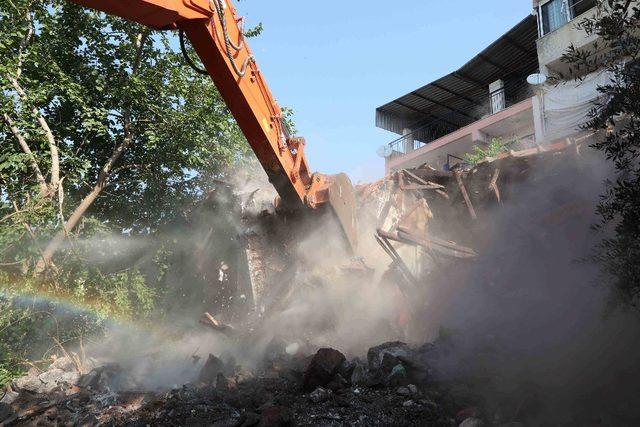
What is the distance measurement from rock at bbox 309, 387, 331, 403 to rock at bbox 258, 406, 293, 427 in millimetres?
517

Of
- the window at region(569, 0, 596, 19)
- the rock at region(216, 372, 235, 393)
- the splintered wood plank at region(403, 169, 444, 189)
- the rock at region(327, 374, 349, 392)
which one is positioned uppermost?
the window at region(569, 0, 596, 19)

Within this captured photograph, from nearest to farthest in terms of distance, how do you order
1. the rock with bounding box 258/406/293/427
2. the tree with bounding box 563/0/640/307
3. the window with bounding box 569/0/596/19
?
the tree with bounding box 563/0/640/307 < the rock with bounding box 258/406/293/427 < the window with bounding box 569/0/596/19

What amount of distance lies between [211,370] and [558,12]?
1888cm

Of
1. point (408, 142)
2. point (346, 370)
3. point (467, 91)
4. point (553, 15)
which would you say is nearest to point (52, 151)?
point (346, 370)

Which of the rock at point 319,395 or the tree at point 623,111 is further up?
the tree at point 623,111

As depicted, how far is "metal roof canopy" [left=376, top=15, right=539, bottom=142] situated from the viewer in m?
20.2

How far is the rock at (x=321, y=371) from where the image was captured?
17.6 ft

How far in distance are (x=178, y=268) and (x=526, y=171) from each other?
798 centimetres

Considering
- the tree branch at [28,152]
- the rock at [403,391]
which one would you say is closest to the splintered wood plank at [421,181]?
the rock at [403,391]

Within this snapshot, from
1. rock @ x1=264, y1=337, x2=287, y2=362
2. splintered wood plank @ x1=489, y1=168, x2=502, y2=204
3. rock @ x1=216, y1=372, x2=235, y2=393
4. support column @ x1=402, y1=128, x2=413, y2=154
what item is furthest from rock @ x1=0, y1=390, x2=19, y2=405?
support column @ x1=402, y1=128, x2=413, y2=154

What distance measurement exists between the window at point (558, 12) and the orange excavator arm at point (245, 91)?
1461 centimetres

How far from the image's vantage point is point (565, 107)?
1644cm

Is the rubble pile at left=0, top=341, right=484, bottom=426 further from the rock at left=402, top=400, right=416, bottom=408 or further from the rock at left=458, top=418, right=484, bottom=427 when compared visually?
the rock at left=458, top=418, right=484, bottom=427

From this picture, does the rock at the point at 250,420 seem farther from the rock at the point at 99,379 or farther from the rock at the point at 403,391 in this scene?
the rock at the point at 99,379
